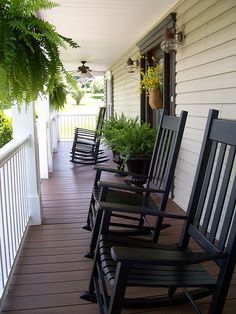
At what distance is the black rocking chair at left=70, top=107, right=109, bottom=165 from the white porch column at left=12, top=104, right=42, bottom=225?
10.2ft

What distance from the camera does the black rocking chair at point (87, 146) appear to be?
6.37 m

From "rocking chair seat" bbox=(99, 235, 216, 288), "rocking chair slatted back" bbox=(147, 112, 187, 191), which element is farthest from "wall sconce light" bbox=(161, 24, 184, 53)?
"rocking chair seat" bbox=(99, 235, 216, 288)

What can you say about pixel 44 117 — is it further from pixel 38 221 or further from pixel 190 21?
pixel 190 21

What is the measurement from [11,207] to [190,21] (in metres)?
2.40

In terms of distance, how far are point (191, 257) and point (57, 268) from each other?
1.20 meters

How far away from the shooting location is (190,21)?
3270mm

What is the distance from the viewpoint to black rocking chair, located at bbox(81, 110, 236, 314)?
1.29 meters

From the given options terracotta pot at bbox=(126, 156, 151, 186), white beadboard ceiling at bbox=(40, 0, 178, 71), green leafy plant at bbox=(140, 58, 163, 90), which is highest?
white beadboard ceiling at bbox=(40, 0, 178, 71)

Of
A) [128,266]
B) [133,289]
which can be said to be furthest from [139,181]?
[128,266]

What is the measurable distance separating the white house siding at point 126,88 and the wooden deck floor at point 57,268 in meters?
2.98

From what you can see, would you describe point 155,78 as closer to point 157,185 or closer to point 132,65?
point 132,65

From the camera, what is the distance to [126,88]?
732cm

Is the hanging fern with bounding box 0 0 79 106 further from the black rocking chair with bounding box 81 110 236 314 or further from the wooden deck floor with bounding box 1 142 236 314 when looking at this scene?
the wooden deck floor with bounding box 1 142 236 314

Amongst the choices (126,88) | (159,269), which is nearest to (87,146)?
(126,88)
